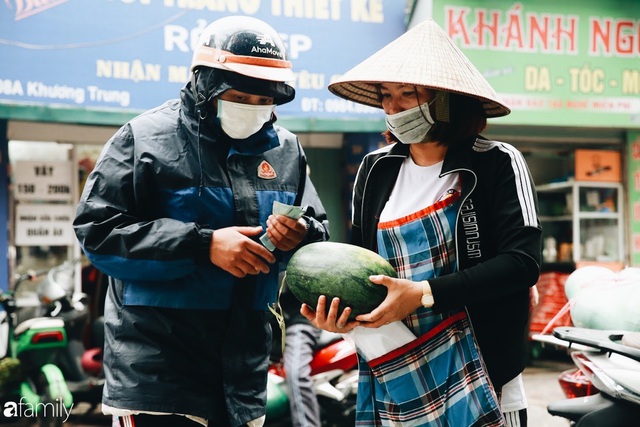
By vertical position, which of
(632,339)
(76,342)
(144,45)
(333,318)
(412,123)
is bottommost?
(76,342)

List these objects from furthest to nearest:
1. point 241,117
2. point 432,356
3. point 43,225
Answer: point 43,225, point 241,117, point 432,356

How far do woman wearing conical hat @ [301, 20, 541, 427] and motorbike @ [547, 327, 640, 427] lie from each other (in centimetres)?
110

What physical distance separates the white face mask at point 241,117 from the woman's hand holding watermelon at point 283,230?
14.8 inches

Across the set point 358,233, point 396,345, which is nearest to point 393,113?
point 358,233

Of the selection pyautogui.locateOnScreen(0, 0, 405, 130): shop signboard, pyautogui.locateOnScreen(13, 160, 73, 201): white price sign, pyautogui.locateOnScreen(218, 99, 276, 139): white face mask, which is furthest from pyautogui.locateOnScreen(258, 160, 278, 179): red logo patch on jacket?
pyautogui.locateOnScreen(13, 160, 73, 201): white price sign

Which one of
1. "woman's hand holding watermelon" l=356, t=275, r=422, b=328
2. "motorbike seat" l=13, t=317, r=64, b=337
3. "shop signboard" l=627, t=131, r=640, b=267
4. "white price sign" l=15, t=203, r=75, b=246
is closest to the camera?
"woman's hand holding watermelon" l=356, t=275, r=422, b=328

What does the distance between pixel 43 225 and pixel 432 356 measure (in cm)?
637

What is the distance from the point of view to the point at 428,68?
2.17 metres

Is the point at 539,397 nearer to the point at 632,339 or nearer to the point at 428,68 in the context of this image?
the point at 632,339

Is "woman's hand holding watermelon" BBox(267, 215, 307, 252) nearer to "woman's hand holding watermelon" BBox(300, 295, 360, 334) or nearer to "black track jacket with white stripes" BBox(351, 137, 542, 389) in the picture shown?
"woman's hand holding watermelon" BBox(300, 295, 360, 334)

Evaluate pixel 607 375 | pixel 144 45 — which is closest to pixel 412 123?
pixel 607 375

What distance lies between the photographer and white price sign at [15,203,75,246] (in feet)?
24.2

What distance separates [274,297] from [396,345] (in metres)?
0.66

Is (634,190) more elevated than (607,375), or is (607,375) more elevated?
(634,190)
